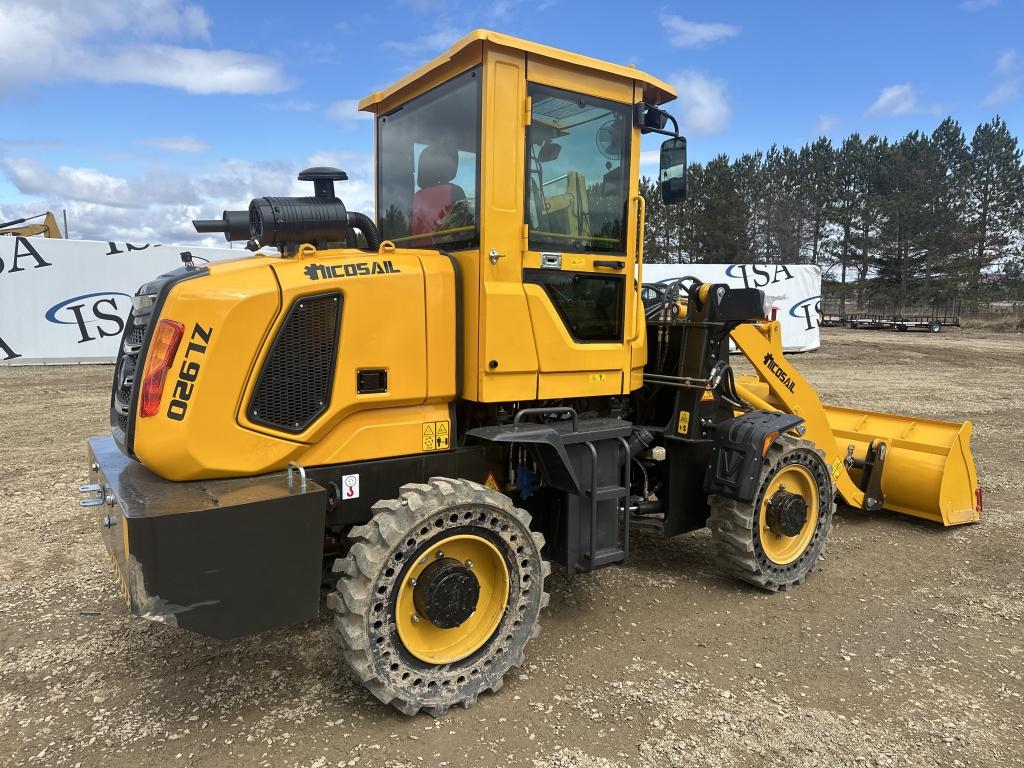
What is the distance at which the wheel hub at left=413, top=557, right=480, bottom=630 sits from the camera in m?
3.10

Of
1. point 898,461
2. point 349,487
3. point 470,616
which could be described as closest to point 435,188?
point 349,487

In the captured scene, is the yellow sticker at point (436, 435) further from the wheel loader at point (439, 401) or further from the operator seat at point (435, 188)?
the operator seat at point (435, 188)

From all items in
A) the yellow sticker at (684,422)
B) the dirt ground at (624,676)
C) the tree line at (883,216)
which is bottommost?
the dirt ground at (624,676)

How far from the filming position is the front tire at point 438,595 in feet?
9.70

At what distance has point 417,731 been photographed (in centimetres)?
306

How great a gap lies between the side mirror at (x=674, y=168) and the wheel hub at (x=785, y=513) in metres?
2.01

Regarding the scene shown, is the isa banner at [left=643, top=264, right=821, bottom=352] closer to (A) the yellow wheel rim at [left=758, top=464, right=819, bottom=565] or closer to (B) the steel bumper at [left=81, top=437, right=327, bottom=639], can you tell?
(A) the yellow wheel rim at [left=758, top=464, right=819, bottom=565]

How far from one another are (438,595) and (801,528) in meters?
2.73

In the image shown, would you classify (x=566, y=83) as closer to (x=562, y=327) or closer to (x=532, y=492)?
(x=562, y=327)

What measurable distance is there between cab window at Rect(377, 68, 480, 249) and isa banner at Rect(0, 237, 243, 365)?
553 inches

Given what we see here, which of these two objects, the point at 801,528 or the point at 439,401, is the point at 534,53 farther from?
the point at 801,528

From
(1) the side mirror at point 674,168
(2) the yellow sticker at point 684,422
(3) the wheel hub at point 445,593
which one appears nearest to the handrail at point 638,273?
(1) the side mirror at point 674,168

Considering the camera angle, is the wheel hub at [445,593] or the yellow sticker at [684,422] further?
the yellow sticker at [684,422]

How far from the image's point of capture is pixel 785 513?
449 centimetres
